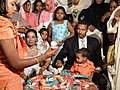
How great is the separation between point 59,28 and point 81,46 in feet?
0.82

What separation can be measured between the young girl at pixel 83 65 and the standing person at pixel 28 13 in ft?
1.55

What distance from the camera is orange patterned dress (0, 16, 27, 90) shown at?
3.97 ft

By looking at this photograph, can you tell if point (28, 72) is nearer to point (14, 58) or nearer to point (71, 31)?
point (71, 31)

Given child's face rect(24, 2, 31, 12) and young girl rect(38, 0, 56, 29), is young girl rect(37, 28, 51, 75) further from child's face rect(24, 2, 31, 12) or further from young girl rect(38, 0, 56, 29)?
child's face rect(24, 2, 31, 12)

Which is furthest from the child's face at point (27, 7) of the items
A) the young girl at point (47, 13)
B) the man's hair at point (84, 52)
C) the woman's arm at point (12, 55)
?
the woman's arm at point (12, 55)

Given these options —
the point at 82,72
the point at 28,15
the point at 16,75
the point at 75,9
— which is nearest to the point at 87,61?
the point at 82,72

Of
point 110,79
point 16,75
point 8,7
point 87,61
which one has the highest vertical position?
point 8,7

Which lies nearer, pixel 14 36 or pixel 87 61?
pixel 14 36

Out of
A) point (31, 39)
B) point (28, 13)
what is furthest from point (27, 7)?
point (31, 39)

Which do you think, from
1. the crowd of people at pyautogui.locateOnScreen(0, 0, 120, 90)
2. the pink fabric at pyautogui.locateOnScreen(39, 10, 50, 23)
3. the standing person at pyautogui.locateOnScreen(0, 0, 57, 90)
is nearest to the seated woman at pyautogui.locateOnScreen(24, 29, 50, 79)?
the crowd of people at pyautogui.locateOnScreen(0, 0, 120, 90)

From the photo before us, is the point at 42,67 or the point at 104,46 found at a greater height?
the point at 104,46

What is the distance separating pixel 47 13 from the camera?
2475mm

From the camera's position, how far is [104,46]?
246cm

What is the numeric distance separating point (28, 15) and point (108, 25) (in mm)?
707
